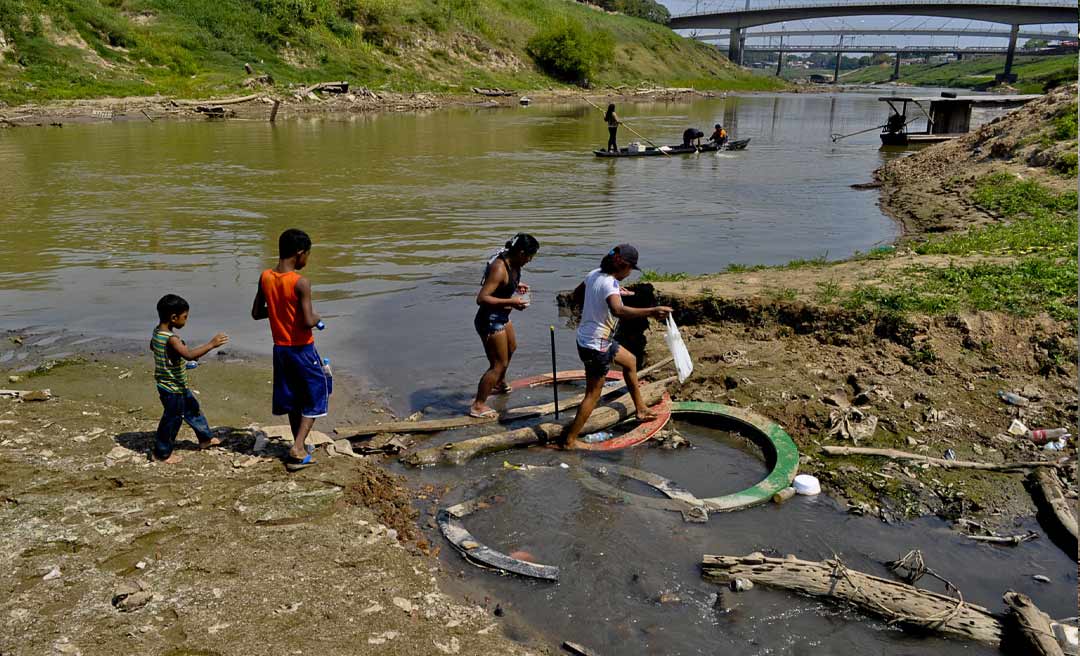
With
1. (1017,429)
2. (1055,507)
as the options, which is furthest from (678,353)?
(1055,507)

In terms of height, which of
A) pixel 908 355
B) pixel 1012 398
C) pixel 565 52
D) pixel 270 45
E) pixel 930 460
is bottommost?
pixel 930 460

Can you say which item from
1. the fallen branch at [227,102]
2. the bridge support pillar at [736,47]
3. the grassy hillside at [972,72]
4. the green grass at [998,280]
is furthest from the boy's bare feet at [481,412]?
the bridge support pillar at [736,47]

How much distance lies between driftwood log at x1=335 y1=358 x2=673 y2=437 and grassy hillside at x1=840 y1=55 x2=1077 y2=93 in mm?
96430

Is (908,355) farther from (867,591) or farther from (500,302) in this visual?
(500,302)

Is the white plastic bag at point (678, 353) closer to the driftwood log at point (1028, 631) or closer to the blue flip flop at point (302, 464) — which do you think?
the driftwood log at point (1028, 631)

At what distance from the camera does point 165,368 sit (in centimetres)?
568

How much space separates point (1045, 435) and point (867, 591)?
2776 mm

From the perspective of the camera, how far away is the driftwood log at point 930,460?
588 centimetres

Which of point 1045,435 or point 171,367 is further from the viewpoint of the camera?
point 1045,435

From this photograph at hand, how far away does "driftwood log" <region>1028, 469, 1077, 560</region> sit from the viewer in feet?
17.1

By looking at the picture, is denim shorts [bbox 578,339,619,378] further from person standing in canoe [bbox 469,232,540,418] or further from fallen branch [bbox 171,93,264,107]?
fallen branch [bbox 171,93,264,107]

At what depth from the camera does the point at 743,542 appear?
5.35 meters

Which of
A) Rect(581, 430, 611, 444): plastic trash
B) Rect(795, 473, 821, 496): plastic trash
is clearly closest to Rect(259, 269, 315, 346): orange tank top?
Rect(581, 430, 611, 444): plastic trash

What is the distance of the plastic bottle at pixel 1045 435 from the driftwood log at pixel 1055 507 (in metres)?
0.57
